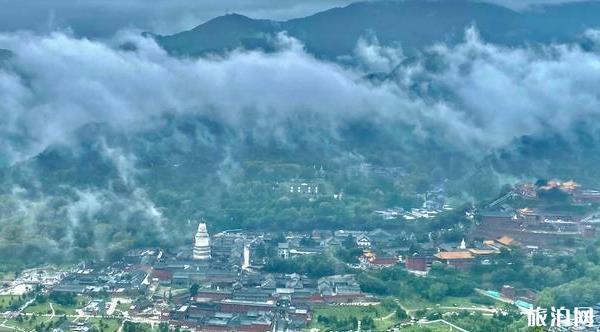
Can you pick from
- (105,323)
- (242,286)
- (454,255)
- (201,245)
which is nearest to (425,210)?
(454,255)

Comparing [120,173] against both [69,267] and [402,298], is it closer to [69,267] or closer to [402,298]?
[69,267]

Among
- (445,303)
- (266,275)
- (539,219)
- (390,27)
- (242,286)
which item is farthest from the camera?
(390,27)

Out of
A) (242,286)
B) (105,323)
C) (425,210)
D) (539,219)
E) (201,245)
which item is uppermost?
(539,219)

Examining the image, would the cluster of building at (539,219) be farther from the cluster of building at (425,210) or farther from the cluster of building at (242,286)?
the cluster of building at (242,286)

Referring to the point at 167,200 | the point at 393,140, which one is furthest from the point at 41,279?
the point at 393,140

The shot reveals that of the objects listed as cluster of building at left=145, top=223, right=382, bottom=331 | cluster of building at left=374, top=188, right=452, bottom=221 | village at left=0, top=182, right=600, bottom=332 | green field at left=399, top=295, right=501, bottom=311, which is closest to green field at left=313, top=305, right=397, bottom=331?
village at left=0, top=182, right=600, bottom=332

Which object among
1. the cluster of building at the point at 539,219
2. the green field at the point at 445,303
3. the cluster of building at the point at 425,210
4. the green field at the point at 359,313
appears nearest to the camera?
the green field at the point at 359,313

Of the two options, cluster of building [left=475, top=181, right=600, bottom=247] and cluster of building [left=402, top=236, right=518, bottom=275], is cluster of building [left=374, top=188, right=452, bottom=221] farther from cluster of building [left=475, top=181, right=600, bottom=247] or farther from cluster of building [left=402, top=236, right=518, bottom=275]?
cluster of building [left=402, top=236, right=518, bottom=275]

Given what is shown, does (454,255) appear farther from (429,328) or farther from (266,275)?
(429,328)

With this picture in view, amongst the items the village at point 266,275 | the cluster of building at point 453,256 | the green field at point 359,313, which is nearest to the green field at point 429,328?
the village at point 266,275
